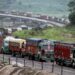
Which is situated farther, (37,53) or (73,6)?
(73,6)

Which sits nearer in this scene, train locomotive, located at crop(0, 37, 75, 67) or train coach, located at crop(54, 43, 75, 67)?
train coach, located at crop(54, 43, 75, 67)

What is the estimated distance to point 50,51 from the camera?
47.5 m

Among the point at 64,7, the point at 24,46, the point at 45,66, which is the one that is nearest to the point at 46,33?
the point at 24,46

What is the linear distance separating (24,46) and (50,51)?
743cm

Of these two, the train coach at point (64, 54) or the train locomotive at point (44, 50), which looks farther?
the train locomotive at point (44, 50)

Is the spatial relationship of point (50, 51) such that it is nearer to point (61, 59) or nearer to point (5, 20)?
point (61, 59)

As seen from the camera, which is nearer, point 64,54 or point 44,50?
point 64,54

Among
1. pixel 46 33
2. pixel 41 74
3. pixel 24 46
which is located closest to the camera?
pixel 41 74

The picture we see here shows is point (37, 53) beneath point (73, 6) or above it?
beneath

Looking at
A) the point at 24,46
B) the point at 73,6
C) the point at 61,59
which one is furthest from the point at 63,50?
the point at 73,6

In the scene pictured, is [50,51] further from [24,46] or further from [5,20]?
[5,20]

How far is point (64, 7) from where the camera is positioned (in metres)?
195

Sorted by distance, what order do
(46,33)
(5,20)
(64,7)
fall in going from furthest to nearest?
(64,7) < (5,20) < (46,33)

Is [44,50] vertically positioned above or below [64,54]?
above
